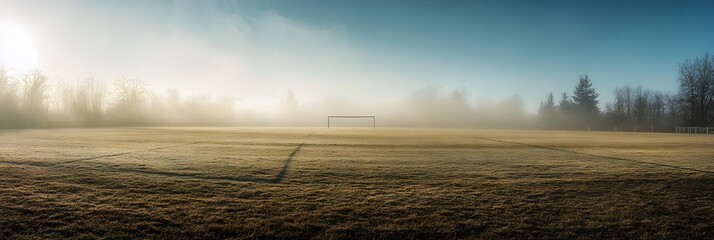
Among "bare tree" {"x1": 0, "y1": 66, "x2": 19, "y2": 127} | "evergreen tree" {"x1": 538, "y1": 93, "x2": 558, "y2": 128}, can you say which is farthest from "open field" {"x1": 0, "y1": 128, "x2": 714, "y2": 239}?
"evergreen tree" {"x1": 538, "y1": 93, "x2": 558, "y2": 128}

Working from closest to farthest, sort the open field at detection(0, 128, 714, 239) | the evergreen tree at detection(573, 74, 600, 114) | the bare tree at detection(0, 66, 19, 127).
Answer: the open field at detection(0, 128, 714, 239) → the bare tree at detection(0, 66, 19, 127) → the evergreen tree at detection(573, 74, 600, 114)

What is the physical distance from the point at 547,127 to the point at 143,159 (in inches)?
4536

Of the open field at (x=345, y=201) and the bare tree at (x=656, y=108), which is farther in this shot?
the bare tree at (x=656, y=108)

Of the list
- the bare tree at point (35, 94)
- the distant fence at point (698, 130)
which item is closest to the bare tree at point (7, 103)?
the bare tree at point (35, 94)

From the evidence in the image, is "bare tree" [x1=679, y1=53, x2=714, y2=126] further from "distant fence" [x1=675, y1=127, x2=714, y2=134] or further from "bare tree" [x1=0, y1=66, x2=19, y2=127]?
"bare tree" [x1=0, y1=66, x2=19, y2=127]

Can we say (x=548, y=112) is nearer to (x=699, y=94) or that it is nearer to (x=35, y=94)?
(x=699, y=94)

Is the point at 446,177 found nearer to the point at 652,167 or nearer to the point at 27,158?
the point at 652,167

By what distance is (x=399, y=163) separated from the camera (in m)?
16.1

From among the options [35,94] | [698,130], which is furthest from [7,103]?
[698,130]

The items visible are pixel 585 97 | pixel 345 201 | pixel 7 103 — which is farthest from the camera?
pixel 585 97

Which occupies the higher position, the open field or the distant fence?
the distant fence

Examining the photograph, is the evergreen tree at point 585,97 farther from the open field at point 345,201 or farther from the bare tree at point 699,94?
the open field at point 345,201

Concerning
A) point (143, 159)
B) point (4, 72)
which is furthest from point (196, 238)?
point (4, 72)

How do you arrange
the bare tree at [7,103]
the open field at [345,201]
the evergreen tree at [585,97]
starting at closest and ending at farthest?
the open field at [345,201] → the bare tree at [7,103] → the evergreen tree at [585,97]
